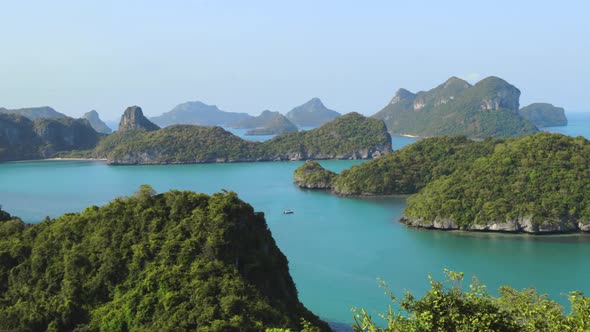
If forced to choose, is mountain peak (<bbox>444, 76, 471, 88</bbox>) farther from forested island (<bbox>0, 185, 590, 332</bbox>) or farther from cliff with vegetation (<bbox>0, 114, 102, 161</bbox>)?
forested island (<bbox>0, 185, 590, 332</bbox>)

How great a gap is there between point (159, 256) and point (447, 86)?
141 metres

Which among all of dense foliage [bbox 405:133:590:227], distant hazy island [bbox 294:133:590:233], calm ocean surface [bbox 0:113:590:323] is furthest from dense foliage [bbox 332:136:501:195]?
dense foliage [bbox 405:133:590:227]

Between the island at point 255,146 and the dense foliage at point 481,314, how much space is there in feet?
253

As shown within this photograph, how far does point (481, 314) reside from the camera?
11273 millimetres

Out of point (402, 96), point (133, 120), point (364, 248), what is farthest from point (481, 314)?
point (402, 96)

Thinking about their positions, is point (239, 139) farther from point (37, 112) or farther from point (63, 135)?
point (37, 112)

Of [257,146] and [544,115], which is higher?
[544,115]

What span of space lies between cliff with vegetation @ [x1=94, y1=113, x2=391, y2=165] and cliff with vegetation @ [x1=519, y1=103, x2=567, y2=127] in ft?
289

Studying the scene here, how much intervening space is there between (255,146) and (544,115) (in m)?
109

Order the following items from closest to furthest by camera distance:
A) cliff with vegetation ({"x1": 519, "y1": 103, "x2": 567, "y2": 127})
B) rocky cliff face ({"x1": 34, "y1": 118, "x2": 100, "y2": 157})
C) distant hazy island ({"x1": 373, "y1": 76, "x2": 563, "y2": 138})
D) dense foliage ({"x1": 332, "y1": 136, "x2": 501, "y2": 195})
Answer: dense foliage ({"x1": 332, "y1": 136, "x2": 501, "y2": 195}) < rocky cliff face ({"x1": 34, "y1": 118, "x2": 100, "y2": 157}) < distant hazy island ({"x1": 373, "y1": 76, "x2": 563, "y2": 138}) < cliff with vegetation ({"x1": 519, "y1": 103, "x2": 567, "y2": 127})

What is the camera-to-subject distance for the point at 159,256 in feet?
62.1

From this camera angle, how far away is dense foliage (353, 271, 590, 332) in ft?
34.9

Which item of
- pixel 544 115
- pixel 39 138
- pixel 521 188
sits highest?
pixel 544 115

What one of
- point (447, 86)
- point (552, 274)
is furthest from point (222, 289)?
point (447, 86)
